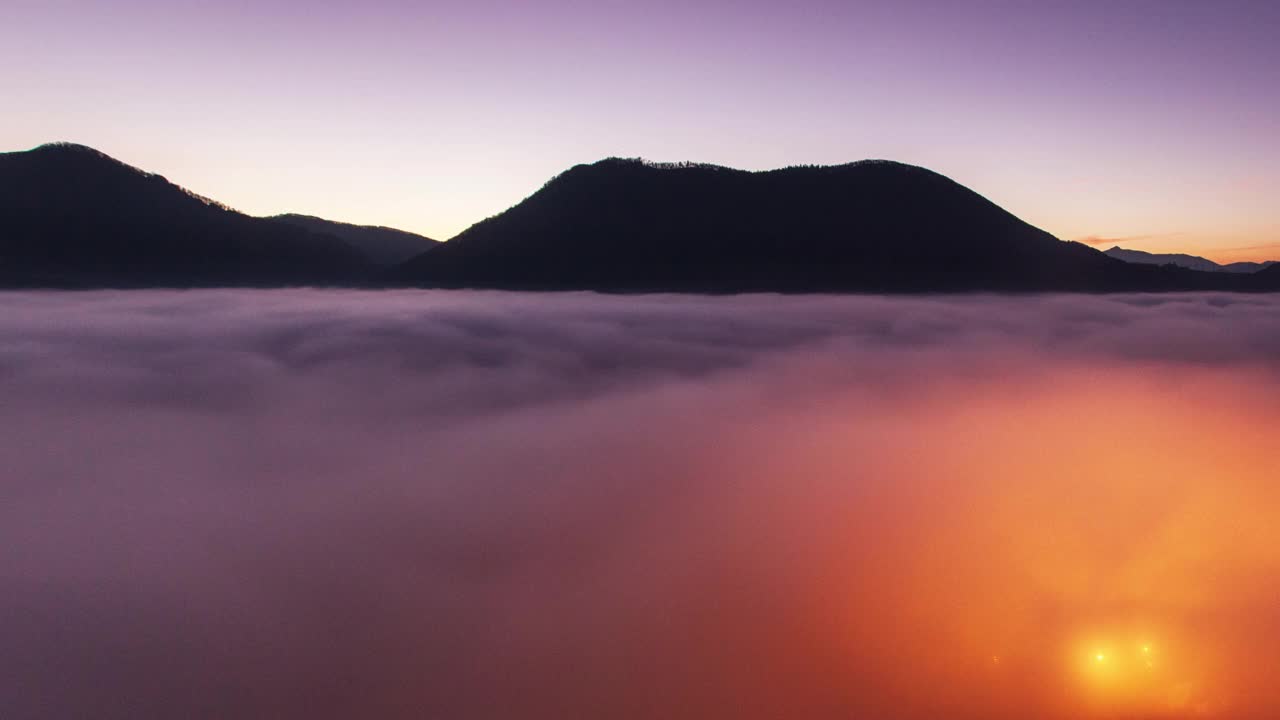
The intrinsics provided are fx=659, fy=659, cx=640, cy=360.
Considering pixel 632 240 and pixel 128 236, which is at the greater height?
pixel 128 236

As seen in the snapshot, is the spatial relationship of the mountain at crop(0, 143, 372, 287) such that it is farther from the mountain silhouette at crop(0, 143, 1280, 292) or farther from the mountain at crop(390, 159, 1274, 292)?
the mountain at crop(390, 159, 1274, 292)

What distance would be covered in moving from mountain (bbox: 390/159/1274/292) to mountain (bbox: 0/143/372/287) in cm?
3000

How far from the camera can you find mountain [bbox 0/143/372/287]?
494 ft

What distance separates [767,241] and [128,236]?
150 metres

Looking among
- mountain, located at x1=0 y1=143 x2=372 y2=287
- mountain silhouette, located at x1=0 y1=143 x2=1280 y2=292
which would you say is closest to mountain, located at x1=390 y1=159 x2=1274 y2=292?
mountain silhouette, located at x1=0 y1=143 x2=1280 y2=292

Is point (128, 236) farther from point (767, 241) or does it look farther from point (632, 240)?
point (767, 241)

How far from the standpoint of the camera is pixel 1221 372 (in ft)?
252

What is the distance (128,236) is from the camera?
156625mm

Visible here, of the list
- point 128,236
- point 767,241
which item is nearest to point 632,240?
point 767,241

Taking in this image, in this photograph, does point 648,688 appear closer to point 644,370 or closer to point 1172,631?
point 1172,631

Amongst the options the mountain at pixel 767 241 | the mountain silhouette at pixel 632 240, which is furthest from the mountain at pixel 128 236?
the mountain at pixel 767 241

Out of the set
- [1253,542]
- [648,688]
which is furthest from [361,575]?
[1253,542]

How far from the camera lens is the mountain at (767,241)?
132 m

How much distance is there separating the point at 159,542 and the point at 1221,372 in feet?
330
